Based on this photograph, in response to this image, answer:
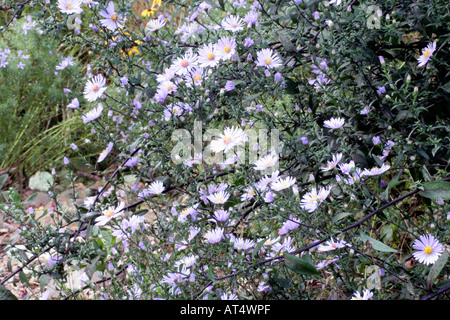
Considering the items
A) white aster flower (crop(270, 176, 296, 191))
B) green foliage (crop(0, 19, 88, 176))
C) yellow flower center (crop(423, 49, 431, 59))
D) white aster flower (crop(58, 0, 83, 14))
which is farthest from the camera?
green foliage (crop(0, 19, 88, 176))

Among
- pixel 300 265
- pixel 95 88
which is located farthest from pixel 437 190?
pixel 95 88

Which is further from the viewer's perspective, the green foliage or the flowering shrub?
the green foliage

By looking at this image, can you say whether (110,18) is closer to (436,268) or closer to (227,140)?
(227,140)

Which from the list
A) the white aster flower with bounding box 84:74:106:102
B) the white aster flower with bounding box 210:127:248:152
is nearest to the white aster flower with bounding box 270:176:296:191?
the white aster flower with bounding box 210:127:248:152

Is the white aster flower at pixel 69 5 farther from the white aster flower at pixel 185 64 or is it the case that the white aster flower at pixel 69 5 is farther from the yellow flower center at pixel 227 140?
the yellow flower center at pixel 227 140

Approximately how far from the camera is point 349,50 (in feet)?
3.92

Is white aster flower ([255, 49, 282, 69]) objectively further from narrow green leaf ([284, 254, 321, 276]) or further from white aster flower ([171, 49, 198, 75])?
narrow green leaf ([284, 254, 321, 276])

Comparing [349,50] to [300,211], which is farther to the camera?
[349,50]

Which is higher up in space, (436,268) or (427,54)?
(427,54)

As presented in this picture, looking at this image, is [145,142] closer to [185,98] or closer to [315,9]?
[185,98]

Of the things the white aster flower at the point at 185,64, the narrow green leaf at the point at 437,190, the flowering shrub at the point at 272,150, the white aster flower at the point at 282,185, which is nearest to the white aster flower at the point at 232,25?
the flowering shrub at the point at 272,150
